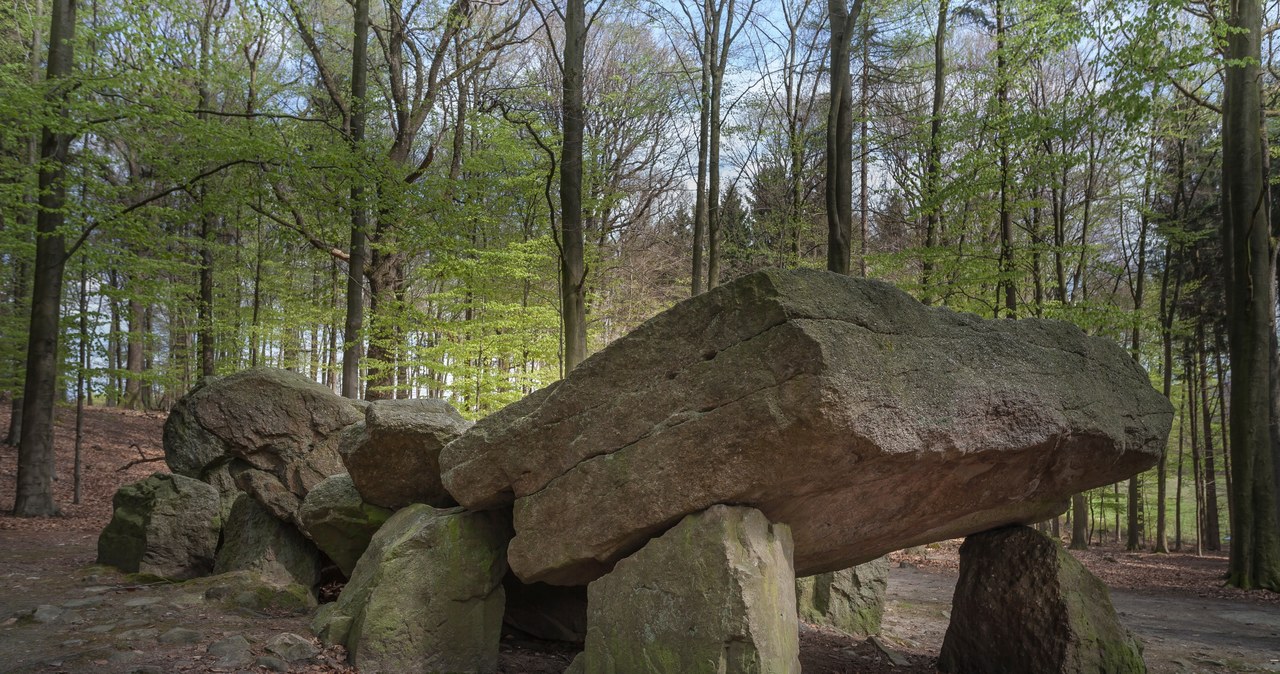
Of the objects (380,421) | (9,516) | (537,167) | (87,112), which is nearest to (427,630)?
(380,421)

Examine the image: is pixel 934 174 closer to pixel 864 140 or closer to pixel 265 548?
pixel 864 140

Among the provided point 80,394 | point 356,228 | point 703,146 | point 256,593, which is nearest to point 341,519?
point 256,593

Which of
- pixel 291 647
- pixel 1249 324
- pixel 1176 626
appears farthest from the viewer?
pixel 1249 324

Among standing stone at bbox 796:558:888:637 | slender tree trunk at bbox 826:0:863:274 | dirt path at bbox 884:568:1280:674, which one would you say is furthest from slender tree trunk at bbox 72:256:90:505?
dirt path at bbox 884:568:1280:674

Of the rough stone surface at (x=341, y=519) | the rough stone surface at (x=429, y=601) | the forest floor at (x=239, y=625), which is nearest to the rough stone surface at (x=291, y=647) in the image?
the forest floor at (x=239, y=625)

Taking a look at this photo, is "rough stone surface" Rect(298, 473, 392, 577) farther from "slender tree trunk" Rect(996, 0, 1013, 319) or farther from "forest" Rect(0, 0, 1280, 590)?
"slender tree trunk" Rect(996, 0, 1013, 319)

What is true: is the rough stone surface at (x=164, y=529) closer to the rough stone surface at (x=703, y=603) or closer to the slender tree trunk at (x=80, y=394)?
the slender tree trunk at (x=80, y=394)

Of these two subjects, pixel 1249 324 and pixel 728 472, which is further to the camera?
pixel 1249 324

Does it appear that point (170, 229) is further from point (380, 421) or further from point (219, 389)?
point (380, 421)

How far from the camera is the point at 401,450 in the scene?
19.9 feet

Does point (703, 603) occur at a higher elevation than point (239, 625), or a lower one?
higher

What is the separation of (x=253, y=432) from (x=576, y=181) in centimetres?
469

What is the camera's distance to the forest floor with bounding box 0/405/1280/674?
4.74 meters

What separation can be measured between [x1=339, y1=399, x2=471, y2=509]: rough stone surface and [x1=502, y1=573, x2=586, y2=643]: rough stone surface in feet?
3.02
